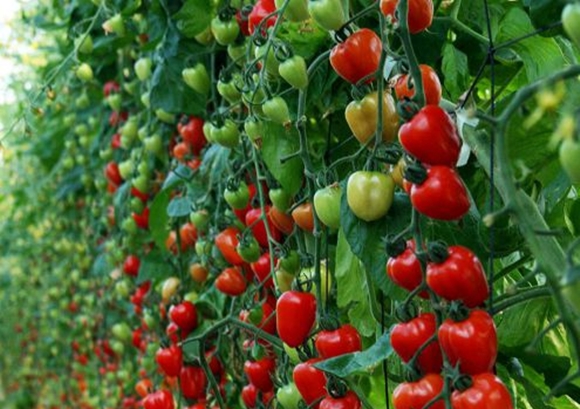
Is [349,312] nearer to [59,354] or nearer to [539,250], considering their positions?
[539,250]

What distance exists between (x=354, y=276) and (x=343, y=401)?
19 centimetres

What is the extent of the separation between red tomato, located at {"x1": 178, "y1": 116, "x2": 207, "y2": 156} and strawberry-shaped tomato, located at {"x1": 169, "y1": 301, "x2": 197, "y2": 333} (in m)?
0.32

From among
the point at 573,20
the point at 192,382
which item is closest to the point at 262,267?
the point at 192,382

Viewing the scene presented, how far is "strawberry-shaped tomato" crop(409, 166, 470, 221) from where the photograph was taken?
0.73 metres

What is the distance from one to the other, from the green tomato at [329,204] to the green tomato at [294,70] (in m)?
0.12

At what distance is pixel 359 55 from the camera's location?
87cm

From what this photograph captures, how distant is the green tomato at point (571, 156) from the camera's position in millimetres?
Answer: 537

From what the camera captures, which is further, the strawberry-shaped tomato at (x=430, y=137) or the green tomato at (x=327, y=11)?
the green tomato at (x=327, y=11)

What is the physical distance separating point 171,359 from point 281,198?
398mm

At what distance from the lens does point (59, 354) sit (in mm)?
3613

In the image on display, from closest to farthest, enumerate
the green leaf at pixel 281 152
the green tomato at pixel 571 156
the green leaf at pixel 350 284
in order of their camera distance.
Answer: the green tomato at pixel 571 156, the green leaf at pixel 350 284, the green leaf at pixel 281 152

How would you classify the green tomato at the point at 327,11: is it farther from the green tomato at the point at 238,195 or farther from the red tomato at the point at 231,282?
the red tomato at the point at 231,282

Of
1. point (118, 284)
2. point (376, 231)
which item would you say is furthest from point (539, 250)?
point (118, 284)

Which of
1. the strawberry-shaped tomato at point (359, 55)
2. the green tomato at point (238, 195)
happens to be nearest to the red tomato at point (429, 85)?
the strawberry-shaped tomato at point (359, 55)
